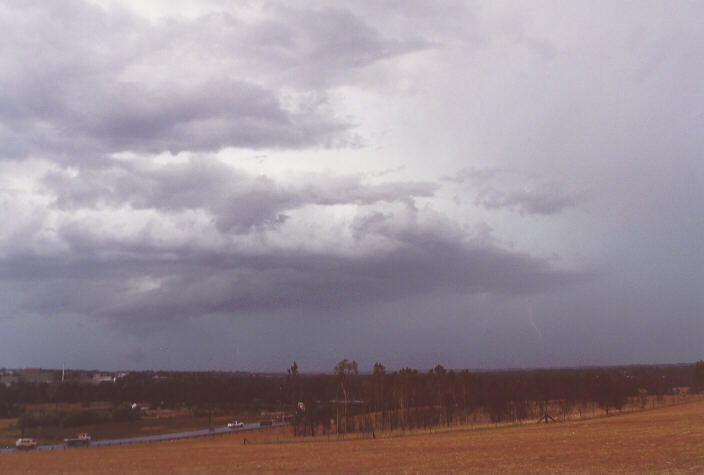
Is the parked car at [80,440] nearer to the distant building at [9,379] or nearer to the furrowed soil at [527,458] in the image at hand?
the distant building at [9,379]

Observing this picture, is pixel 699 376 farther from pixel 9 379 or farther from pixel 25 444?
pixel 9 379

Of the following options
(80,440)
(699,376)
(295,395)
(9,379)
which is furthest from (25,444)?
(699,376)

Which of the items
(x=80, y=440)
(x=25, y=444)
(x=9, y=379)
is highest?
(x=9, y=379)

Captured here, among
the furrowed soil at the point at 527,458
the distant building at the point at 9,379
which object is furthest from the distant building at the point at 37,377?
the furrowed soil at the point at 527,458

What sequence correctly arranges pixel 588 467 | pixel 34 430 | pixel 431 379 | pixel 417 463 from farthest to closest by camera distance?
pixel 431 379
pixel 34 430
pixel 417 463
pixel 588 467

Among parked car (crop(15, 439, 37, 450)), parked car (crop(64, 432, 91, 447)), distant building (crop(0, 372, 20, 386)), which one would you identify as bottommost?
parked car (crop(64, 432, 91, 447))

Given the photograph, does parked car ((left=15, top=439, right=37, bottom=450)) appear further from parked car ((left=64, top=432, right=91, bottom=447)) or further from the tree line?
the tree line

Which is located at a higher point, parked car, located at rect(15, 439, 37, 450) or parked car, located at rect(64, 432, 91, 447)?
parked car, located at rect(15, 439, 37, 450)

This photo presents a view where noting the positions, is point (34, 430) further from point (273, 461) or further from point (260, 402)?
point (273, 461)

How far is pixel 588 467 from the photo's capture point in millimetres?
33125

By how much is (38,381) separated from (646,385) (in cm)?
17404

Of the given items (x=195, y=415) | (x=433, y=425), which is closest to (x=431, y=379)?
(x=433, y=425)

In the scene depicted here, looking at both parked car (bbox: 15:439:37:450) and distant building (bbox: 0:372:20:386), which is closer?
parked car (bbox: 15:439:37:450)

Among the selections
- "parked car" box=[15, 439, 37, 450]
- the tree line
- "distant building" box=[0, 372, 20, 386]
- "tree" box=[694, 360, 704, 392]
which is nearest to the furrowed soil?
the tree line
